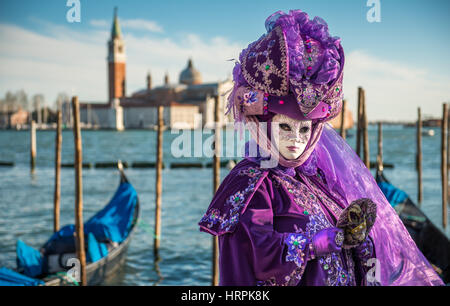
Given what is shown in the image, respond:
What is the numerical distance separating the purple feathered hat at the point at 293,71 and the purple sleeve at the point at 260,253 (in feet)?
1.04

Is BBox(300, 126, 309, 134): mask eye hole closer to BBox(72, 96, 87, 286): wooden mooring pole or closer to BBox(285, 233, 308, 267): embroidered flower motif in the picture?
BBox(285, 233, 308, 267): embroidered flower motif

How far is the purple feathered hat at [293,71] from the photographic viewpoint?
131 cm

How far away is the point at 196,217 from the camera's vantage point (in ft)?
37.1

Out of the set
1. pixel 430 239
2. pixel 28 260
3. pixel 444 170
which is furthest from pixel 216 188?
pixel 444 170

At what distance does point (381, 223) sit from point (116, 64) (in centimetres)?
6865

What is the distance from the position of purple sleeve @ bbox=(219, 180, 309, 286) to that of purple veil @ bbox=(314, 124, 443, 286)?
290 mm

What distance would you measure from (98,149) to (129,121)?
27157mm

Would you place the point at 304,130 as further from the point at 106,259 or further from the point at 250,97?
the point at 106,259

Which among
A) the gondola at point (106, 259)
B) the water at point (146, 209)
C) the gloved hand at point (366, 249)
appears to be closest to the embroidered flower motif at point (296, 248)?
the gloved hand at point (366, 249)

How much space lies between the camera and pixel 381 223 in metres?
1.38

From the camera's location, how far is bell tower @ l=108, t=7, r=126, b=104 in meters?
66.3
